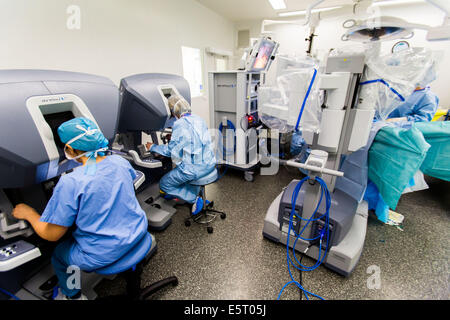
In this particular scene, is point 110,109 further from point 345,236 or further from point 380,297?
point 380,297

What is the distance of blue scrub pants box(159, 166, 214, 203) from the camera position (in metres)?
1.81

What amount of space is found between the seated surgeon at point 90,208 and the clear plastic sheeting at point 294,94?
1.08 meters

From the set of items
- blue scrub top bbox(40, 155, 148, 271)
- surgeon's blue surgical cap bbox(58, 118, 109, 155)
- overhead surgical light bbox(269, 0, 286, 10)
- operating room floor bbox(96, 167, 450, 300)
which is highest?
overhead surgical light bbox(269, 0, 286, 10)

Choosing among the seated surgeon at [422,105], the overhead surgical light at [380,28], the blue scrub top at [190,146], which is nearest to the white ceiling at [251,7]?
the seated surgeon at [422,105]

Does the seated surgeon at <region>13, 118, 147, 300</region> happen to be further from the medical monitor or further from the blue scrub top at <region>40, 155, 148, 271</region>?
the medical monitor

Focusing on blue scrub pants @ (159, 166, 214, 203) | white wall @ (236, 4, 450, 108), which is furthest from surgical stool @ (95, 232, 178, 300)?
white wall @ (236, 4, 450, 108)

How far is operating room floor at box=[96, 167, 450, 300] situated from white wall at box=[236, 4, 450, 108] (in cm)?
289

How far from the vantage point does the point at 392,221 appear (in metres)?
2.12

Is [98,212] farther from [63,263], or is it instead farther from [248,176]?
[248,176]

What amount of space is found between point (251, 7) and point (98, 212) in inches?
187

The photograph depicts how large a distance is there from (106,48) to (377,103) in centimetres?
273

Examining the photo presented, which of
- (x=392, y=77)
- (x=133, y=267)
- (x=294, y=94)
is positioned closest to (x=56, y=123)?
(x=133, y=267)

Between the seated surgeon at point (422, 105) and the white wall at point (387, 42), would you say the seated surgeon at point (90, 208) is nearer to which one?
the seated surgeon at point (422, 105)

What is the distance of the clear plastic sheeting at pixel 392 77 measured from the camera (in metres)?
1.16
